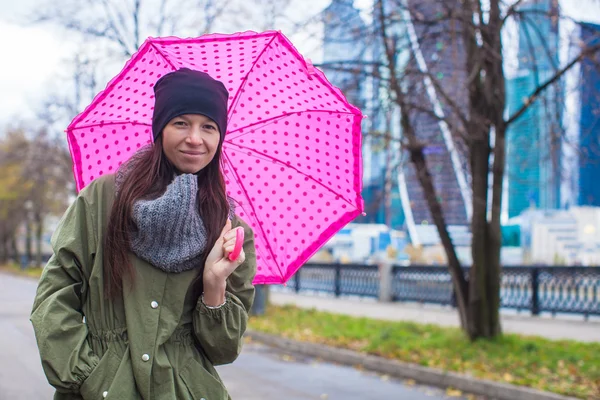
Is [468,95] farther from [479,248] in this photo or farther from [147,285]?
[147,285]

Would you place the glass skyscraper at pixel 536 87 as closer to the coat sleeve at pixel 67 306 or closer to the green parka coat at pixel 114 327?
the green parka coat at pixel 114 327

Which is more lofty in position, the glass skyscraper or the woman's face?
the glass skyscraper

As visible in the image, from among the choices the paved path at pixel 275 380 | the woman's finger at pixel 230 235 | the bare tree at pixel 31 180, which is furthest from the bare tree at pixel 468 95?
the bare tree at pixel 31 180

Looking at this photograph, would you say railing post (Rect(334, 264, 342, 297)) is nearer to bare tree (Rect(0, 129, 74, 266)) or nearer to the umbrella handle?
bare tree (Rect(0, 129, 74, 266))

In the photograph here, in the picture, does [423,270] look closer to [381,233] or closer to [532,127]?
[532,127]

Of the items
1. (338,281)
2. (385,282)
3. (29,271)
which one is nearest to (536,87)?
A: (385,282)

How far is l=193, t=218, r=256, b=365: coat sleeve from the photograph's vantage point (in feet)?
6.50

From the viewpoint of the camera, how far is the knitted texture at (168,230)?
75.4 inches

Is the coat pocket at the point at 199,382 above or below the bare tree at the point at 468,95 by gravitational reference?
below

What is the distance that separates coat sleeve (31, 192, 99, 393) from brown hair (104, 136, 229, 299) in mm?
73

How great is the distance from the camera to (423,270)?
1825cm

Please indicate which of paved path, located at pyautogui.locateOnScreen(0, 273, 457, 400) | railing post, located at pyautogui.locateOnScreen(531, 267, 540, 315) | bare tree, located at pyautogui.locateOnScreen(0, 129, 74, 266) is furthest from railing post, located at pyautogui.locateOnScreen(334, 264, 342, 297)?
bare tree, located at pyautogui.locateOnScreen(0, 129, 74, 266)

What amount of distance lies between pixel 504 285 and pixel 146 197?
608 inches

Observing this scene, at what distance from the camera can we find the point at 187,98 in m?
2.08
